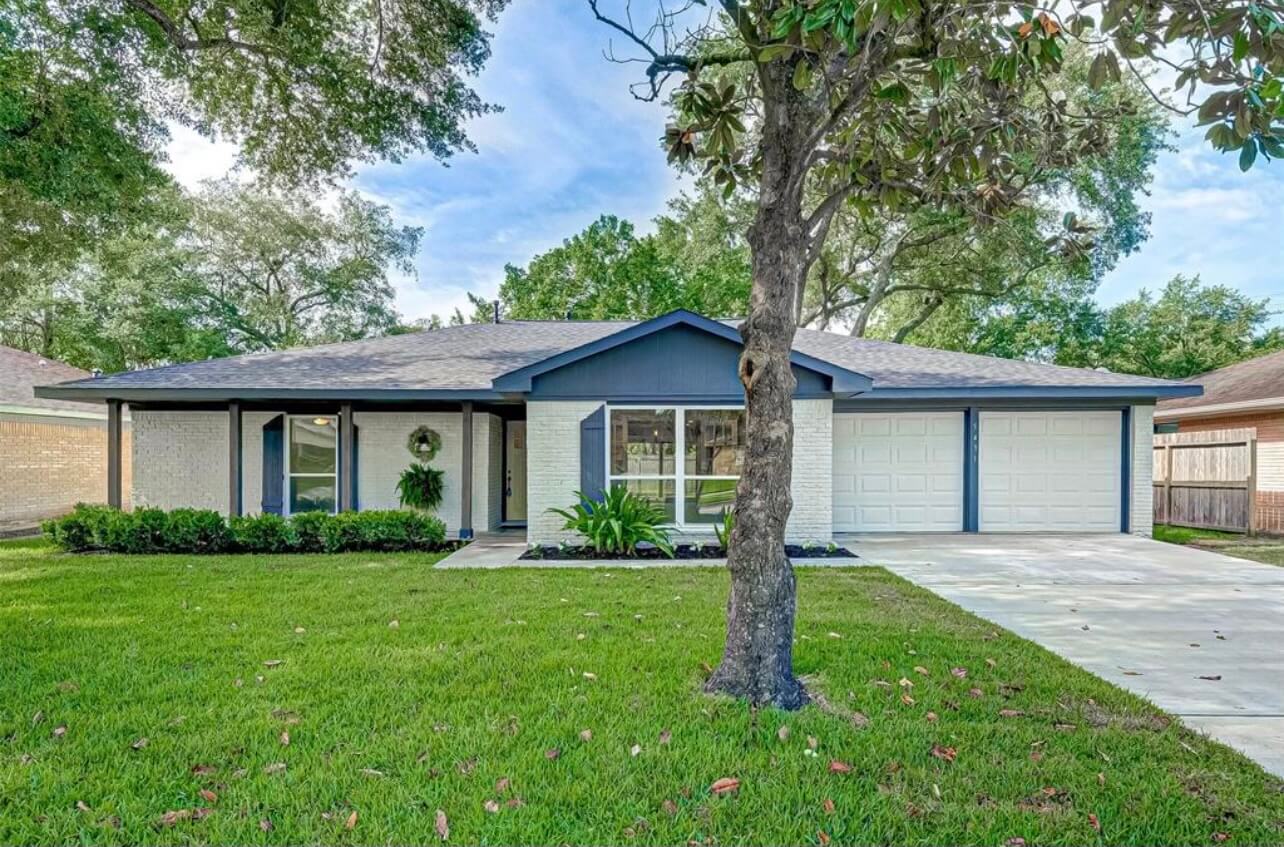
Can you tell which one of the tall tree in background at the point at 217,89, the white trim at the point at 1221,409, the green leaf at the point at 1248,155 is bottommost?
the white trim at the point at 1221,409

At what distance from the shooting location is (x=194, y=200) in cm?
2428

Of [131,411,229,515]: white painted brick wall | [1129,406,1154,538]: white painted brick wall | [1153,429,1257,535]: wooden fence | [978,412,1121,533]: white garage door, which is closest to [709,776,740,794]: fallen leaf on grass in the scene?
[978,412,1121,533]: white garage door

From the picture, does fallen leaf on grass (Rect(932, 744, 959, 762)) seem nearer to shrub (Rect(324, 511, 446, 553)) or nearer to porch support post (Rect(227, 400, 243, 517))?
shrub (Rect(324, 511, 446, 553))

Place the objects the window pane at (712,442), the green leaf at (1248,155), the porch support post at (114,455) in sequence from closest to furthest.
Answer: the green leaf at (1248,155) < the window pane at (712,442) < the porch support post at (114,455)

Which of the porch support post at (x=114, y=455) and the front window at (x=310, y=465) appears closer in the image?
the porch support post at (x=114, y=455)

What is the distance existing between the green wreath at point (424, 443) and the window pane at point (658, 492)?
147 inches

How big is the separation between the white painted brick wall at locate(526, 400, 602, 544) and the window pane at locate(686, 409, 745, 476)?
153 centimetres

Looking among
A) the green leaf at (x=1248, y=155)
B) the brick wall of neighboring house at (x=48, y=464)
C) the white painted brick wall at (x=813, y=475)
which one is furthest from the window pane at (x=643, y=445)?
the brick wall of neighboring house at (x=48, y=464)

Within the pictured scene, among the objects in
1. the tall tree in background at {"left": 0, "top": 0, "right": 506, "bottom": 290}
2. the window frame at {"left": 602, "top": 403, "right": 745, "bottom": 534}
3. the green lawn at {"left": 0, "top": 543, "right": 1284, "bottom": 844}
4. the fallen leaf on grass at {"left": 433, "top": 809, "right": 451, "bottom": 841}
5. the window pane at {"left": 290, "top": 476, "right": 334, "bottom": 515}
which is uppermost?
the tall tree in background at {"left": 0, "top": 0, "right": 506, "bottom": 290}

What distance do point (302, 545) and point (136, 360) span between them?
17541mm

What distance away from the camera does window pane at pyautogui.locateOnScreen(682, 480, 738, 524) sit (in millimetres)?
9609

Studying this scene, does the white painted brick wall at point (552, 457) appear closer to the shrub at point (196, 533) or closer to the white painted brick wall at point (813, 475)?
the white painted brick wall at point (813, 475)

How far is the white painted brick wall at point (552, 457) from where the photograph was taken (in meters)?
9.54

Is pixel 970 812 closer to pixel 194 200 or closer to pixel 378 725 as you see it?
pixel 378 725
